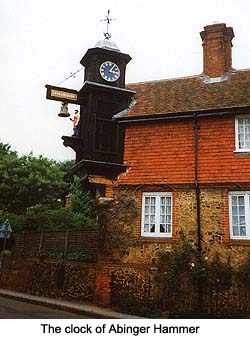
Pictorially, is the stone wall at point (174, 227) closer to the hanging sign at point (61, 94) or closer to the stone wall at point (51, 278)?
the stone wall at point (51, 278)

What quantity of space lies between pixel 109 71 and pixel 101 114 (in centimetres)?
189

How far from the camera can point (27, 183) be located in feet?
95.2

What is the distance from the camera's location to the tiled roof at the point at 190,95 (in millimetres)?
13375

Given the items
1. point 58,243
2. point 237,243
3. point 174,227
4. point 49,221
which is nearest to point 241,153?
point 237,243

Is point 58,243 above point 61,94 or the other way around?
the other way around

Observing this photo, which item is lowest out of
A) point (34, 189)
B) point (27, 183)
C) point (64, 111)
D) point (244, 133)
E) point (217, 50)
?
point (244, 133)

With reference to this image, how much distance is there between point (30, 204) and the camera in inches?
1164

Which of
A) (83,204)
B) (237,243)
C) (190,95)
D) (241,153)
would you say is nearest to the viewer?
(237,243)

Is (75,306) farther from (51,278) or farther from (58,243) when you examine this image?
(58,243)

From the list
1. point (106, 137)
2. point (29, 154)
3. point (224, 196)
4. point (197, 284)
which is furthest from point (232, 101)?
point (29, 154)

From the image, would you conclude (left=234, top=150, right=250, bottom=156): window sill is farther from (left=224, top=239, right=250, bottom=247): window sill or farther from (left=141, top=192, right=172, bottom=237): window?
(left=224, top=239, right=250, bottom=247): window sill

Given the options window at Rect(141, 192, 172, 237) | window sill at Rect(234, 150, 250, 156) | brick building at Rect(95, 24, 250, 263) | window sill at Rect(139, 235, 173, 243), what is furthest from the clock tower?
window sill at Rect(234, 150, 250, 156)

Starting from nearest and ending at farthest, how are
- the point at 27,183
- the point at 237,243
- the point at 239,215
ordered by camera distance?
the point at 237,243 → the point at 239,215 → the point at 27,183

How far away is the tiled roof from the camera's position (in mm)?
13375
